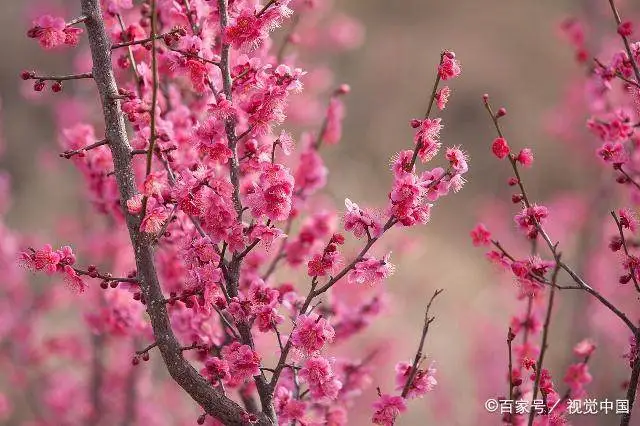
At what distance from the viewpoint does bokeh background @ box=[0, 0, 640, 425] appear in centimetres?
849

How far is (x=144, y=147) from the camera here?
75.8 inches

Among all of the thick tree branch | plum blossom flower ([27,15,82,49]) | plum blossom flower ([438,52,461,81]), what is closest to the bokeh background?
the thick tree branch

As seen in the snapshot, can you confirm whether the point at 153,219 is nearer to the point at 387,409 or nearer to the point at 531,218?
the point at 387,409

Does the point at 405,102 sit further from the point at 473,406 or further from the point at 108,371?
the point at 108,371

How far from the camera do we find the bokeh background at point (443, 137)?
849 cm

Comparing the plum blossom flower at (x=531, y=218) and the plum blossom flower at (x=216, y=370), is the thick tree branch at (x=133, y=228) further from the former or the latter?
the plum blossom flower at (x=531, y=218)

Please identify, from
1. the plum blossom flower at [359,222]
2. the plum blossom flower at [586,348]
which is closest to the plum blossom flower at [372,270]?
the plum blossom flower at [359,222]

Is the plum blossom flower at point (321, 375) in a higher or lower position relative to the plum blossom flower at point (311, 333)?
lower

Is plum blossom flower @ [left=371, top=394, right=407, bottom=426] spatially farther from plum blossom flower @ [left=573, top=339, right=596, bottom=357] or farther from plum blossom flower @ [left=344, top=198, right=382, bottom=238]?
plum blossom flower @ [left=573, top=339, right=596, bottom=357]

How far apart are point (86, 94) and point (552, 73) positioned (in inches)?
441

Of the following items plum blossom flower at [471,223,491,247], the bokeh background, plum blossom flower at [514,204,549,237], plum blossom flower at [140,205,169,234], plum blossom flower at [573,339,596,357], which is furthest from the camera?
A: the bokeh background

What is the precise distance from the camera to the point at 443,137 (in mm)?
12773

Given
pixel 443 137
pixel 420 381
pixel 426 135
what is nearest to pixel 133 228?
pixel 426 135

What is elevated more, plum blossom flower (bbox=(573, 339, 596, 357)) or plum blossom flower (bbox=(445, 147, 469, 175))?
plum blossom flower (bbox=(445, 147, 469, 175))
